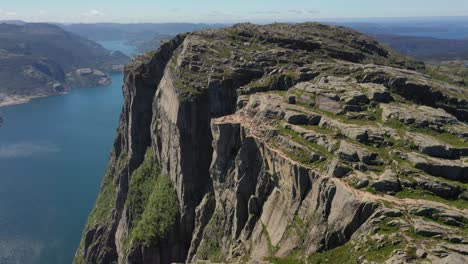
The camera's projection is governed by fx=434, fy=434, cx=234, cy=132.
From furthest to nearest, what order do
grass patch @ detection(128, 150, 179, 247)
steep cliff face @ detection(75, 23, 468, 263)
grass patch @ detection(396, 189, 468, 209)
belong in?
grass patch @ detection(128, 150, 179, 247) → steep cliff face @ detection(75, 23, 468, 263) → grass patch @ detection(396, 189, 468, 209)

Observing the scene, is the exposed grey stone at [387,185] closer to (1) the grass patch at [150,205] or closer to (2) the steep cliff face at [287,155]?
(2) the steep cliff face at [287,155]

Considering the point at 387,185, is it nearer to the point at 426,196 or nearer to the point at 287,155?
the point at 426,196

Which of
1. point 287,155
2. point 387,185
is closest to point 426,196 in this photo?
point 387,185

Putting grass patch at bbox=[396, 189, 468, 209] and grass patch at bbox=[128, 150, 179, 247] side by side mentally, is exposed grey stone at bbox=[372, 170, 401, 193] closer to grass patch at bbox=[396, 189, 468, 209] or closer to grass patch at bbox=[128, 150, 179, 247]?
grass patch at bbox=[396, 189, 468, 209]

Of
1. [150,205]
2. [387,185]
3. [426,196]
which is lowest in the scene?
[150,205]

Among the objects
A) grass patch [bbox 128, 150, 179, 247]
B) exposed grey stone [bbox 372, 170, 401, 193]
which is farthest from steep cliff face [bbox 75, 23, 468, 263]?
grass patch [bbox 128, 150, 179, 247]

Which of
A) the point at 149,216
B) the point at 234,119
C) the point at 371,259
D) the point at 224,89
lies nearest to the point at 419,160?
the point at 371,259

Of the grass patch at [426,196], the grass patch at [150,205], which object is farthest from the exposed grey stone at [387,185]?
the grass patch at [150,205]

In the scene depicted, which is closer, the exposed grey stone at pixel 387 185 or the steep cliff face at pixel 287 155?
the steep cliff face at pixel 287 155

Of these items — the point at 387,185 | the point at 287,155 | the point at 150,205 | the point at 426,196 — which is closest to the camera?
the point at 426,196
